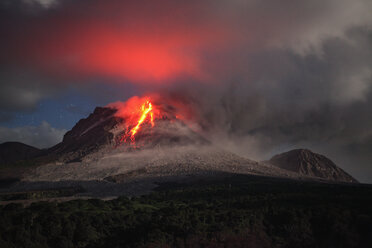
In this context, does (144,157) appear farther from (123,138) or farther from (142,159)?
(123,138)

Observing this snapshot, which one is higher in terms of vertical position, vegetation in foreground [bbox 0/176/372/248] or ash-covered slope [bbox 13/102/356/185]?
ash-covered slope [bbox 13/102/356/185]

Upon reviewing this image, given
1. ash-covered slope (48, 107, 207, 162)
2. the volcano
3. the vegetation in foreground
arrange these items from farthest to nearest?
ash-covered slope (48, 107, 207, 162) < the volcano < the vegetation in foreground

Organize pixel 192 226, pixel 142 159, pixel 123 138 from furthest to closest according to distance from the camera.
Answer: pixel 123 138, pixel 142 159, pixel 192 226

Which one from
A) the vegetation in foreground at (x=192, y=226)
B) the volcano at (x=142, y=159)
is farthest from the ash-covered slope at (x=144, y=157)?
the vegetation in foreground at (x=192, y=226)

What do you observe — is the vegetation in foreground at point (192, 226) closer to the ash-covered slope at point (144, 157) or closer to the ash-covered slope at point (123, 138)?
the ash-covered slope at point (144, 157)

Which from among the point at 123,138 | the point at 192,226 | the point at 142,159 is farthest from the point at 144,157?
the point at 192,226

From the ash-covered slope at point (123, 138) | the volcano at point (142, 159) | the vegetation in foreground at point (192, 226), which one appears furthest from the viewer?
the ash-covered slope at point (123, 138)

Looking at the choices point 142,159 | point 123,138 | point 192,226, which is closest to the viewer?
point 192,226

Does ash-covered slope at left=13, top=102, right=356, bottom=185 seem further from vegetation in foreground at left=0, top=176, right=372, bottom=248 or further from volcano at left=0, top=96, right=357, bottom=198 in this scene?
vegetation in foreground at left=0, top=176, right=372, bottom=248

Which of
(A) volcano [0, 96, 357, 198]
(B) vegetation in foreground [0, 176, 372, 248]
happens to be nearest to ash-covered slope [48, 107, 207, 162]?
(A) volcano [0, 96, 357, 198]

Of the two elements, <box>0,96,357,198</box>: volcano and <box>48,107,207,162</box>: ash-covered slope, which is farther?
<box>48,107,207,162</box>: ash-covered slope

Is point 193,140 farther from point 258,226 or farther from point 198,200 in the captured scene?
point 258,226

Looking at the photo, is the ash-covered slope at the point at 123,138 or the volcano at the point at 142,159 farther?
the ash-covered slope at the point at 123,138
